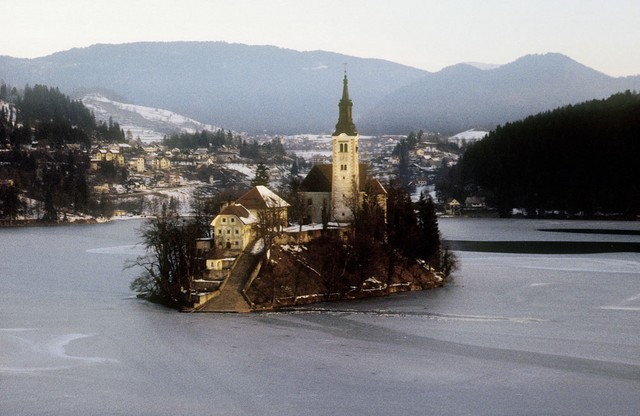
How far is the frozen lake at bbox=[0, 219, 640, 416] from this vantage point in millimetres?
23094

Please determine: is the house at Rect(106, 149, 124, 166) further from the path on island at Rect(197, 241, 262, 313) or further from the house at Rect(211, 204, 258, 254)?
the path on island at Rect(197, 241, 262, 313)

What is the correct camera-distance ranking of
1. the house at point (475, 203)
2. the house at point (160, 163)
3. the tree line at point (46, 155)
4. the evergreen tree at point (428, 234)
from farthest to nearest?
the house at point (160, 163) → the house at point (475, 203) → the tree line at point (46, 155) → the evergreen tree at point (428, 234)

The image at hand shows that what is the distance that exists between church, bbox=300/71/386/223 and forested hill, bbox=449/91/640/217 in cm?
5367

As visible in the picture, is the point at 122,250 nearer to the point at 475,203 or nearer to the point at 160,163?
the point at 475,203

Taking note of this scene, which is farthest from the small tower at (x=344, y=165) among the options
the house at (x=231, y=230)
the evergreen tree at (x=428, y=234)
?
the house at (x=231, y=230)

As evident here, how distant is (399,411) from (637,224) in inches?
2725

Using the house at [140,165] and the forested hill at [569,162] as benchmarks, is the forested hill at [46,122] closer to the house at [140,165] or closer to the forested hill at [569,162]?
the house at [140,165]

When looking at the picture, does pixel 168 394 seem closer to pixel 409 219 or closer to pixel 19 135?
pixel 409 219

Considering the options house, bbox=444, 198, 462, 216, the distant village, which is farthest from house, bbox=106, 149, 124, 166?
house, bbox=444, 198, 462, 216

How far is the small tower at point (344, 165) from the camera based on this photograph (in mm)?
48031

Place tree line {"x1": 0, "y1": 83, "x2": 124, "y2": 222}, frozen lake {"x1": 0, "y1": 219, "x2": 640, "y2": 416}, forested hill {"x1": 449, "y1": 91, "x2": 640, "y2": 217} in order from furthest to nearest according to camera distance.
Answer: tree line {"x1": 0, "y1": 83, "x2": 124, "y2": 222} < forested hill {"x1": 449, "y1": 91, "x2": 640, "y2": 217} < frozen lake {"x1": 0, "y1": 219, "x2": 640, "y2": 416}

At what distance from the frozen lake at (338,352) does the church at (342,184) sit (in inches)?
275

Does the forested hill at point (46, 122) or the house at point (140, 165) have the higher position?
the forested hill at point (46, 122)

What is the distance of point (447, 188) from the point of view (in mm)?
121312
